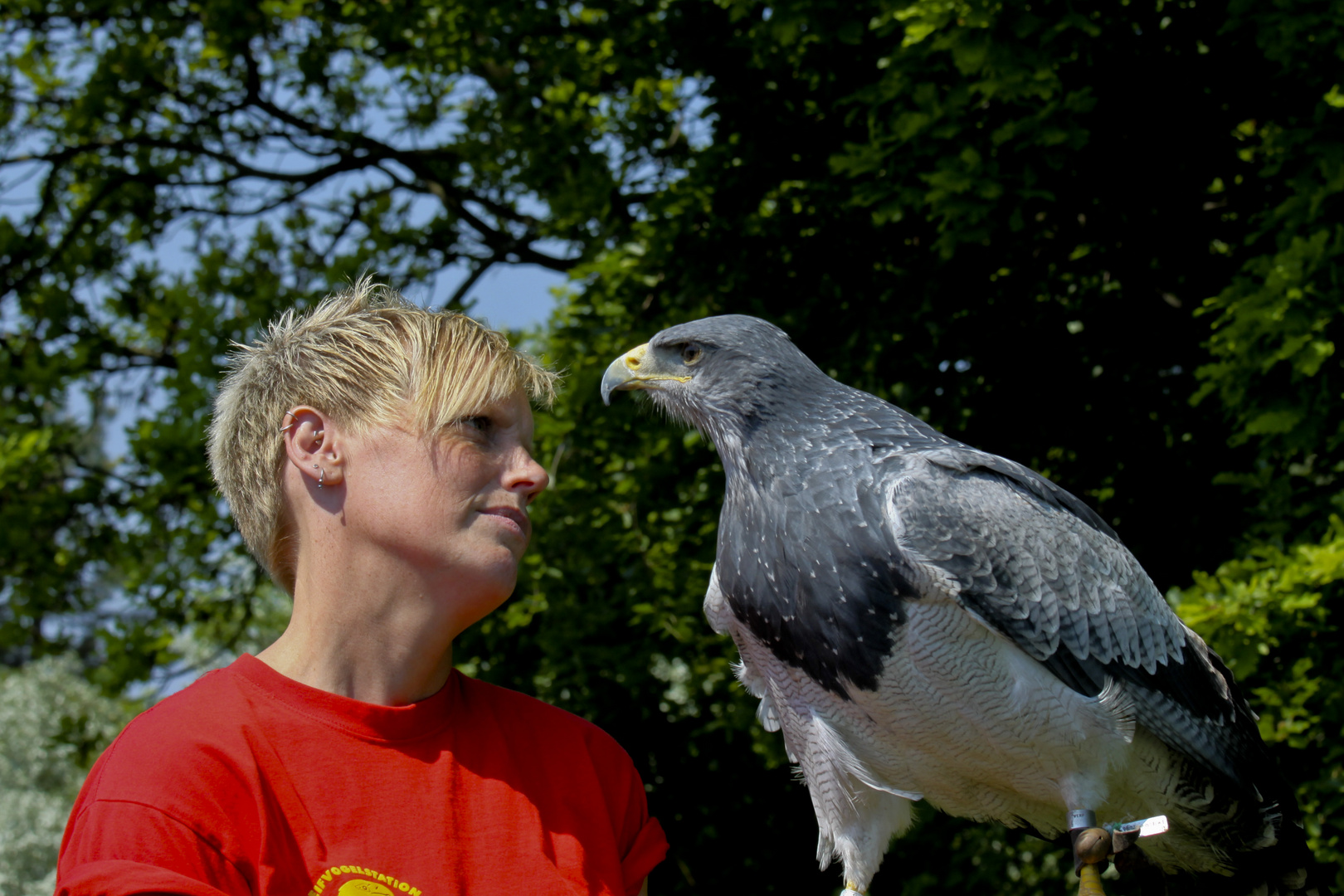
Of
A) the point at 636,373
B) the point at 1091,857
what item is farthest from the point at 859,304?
the point at 1091,857

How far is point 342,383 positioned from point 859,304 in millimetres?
2879

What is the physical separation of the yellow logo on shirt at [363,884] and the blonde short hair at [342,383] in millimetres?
622

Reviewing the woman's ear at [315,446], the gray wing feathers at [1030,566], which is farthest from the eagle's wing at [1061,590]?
the woman's ear at [315,446]

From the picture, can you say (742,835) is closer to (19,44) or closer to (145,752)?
(145,752)

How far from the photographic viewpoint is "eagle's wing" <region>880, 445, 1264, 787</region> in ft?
7.66

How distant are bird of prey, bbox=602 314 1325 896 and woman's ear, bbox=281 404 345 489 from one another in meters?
0.92

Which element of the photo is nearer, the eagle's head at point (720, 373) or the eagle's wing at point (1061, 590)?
the eagle's wing at point (1061, 590)

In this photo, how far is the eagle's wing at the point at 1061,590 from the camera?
233 centimetres

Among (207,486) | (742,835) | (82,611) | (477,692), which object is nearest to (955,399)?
(742,835)

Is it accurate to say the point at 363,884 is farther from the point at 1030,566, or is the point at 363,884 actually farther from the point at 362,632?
the point at 1030,566

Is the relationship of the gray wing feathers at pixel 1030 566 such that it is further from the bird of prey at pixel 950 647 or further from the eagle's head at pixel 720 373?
the eagle's head at pixel 720 373

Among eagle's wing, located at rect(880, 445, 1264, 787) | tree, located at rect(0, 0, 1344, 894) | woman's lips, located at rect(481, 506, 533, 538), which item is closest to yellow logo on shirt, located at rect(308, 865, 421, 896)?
woman's lips, located at rect(481, 506, 533, 538)

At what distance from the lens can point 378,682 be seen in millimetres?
2029

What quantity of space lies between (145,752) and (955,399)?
137 inches
